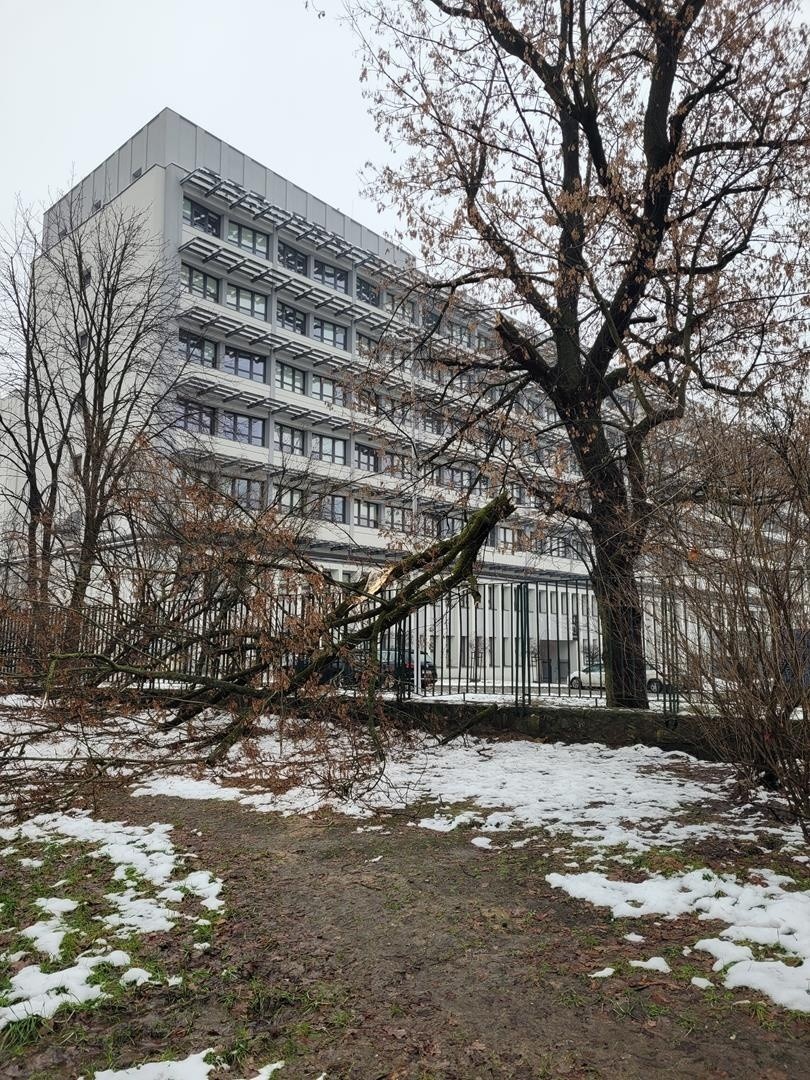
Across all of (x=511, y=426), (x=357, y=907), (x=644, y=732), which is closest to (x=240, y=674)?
(x=357, y=907)

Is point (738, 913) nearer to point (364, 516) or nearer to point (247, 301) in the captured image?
point (364, 516)

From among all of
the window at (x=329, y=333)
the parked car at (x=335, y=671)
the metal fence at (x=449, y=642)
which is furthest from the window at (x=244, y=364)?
the parked car at (x=335, y=671)

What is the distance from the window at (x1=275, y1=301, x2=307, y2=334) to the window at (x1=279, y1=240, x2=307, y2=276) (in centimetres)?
256

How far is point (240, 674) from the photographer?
7.96m

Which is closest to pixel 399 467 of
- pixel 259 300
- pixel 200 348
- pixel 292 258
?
pixel 200 348

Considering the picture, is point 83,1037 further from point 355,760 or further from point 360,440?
point 360,440

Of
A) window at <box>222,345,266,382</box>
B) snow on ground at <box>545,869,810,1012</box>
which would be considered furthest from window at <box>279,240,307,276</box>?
snow on ground at <box>545,869,810,1012</box>

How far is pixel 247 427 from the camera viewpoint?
46188mm

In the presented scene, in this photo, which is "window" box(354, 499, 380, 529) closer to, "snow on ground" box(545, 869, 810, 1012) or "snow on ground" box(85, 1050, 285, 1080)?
"snow on ground" box(545, 869, 810, 1012)

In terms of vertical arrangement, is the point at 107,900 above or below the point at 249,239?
below

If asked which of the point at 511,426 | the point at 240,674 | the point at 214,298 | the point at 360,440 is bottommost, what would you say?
the point at 240,674

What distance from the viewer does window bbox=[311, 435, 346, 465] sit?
166ft

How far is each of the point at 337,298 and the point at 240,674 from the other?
46418 millimetres

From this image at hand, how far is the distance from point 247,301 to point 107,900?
46.3 meters
